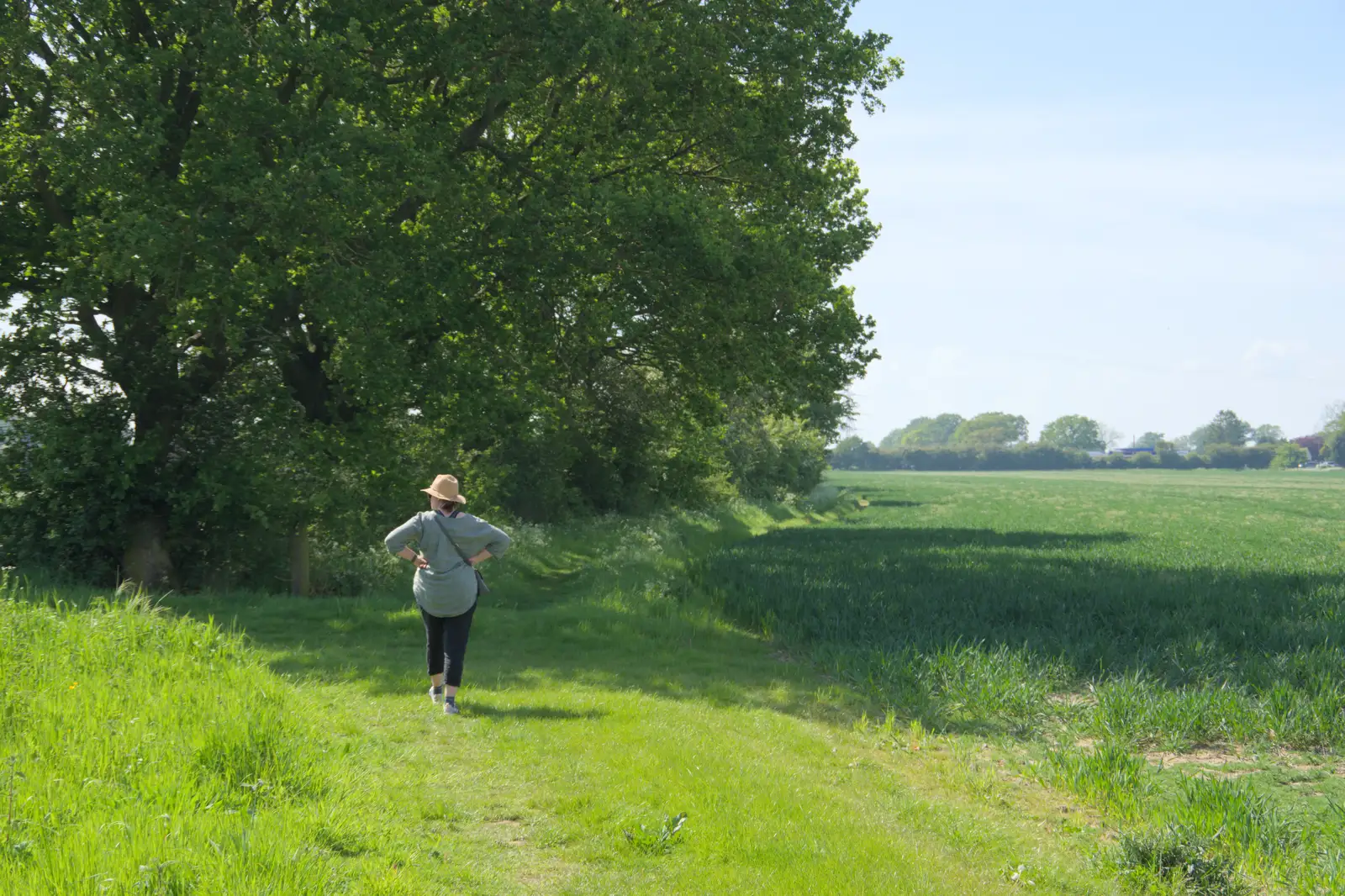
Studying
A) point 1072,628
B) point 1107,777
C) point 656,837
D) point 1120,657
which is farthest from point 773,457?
point 656,837

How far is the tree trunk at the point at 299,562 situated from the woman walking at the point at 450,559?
10.1 m

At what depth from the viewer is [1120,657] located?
41.2ft

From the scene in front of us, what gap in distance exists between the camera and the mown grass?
6598mm

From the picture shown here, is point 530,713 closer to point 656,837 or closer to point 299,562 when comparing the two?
point 656,837

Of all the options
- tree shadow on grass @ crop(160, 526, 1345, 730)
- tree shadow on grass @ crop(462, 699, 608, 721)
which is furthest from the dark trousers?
tree shadow on grass @ crop(160, 526, 1345, 730)

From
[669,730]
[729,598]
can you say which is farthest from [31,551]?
[669,730]

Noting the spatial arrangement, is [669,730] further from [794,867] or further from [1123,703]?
[1123,703]

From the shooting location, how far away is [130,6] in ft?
55.6

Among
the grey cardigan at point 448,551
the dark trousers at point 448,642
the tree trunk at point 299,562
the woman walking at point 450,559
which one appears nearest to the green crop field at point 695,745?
the dark trousers at point 448,642

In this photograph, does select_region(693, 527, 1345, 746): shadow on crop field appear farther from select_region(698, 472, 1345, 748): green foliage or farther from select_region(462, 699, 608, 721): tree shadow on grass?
select_region(462, 699, 608, 721): tree shadow on grass

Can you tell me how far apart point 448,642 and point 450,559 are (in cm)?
77

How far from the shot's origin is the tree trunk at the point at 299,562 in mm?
18359

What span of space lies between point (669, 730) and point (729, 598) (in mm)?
9197

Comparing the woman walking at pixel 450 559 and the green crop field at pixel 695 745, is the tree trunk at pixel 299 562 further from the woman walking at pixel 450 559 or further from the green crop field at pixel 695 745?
the woman walking at pixel 450 559
